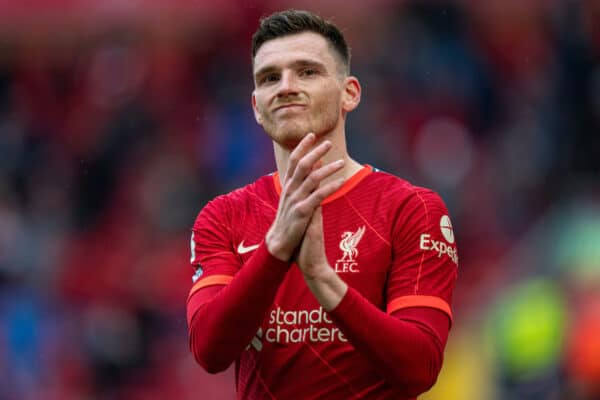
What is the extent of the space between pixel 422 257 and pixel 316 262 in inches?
20.6

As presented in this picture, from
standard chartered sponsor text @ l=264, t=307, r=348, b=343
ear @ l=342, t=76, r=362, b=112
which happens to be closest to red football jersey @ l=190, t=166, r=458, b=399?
standard chartered sponsor text @ l=264, t=307, r=348, b=343

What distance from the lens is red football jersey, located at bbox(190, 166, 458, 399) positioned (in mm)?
2994

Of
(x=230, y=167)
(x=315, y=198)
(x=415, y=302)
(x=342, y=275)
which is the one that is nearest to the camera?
(x=315, y=198)

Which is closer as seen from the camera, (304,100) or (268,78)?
(304,100)

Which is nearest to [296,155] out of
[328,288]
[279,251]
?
[279,251]

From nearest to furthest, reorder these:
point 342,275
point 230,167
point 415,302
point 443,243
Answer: point 415,302
point 342,275
point 443,243
point 230,167

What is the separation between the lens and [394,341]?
271cm

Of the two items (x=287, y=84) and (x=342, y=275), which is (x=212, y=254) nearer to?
(x=342, y=275)

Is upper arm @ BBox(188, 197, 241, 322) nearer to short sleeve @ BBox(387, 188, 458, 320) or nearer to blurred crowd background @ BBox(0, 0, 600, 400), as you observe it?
short sleeve @ BBox(387, 188, 458, 320)

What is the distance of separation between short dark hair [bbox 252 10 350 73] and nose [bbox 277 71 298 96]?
23 cm

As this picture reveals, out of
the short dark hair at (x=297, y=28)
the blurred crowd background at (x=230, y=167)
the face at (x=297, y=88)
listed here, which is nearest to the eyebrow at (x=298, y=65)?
the face at (x=297, y=88)

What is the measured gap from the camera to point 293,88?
10.1ft

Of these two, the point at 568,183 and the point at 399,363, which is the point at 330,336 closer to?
the point at 399,363

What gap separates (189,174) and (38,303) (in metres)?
1.58
